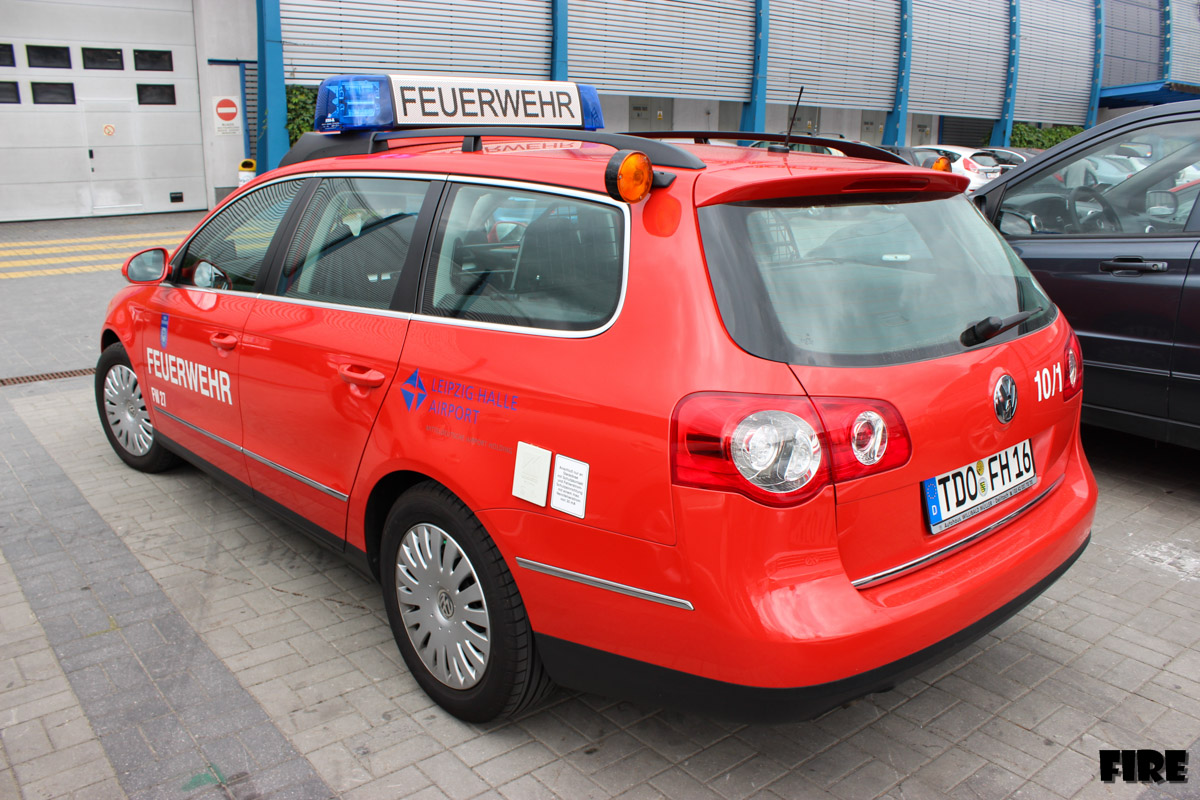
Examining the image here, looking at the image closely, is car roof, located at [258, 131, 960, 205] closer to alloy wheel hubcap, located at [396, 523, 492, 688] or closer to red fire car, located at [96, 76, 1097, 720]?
red fire car, located at [96, 76, 1097, 720]

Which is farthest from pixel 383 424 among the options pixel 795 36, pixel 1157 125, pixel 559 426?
pixel 795 36

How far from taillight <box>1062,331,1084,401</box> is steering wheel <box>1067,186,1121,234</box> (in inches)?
80.8

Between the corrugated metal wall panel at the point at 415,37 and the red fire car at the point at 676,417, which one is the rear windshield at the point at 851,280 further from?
the corrugated metal wall panel at the point at 415,37

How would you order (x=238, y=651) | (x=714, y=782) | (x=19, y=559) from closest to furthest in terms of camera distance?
(x=714, y=782) → (x=238, y=651) → (x=19, y=559)

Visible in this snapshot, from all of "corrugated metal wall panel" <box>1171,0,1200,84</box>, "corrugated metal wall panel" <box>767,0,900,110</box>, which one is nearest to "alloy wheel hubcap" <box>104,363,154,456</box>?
"corrugated metal wall panel" <box>767,0,900,110</box>

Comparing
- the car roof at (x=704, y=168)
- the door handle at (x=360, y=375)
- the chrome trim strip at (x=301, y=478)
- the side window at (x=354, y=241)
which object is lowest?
the chrome trim strip at (x=301, y=478)

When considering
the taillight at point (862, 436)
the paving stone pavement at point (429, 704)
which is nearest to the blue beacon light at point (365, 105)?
the paving stone pavement at point (429, 704)

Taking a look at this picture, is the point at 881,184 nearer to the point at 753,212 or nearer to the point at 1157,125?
the point at 753,212

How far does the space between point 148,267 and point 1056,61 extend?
31387mm

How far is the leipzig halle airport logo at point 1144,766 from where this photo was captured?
2537 millimetres

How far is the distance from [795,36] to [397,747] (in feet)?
74.2

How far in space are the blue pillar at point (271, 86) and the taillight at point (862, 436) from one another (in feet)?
46.4

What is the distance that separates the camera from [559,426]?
2.30 m

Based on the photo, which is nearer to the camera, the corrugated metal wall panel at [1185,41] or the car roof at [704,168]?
the car roof at [704,168]
